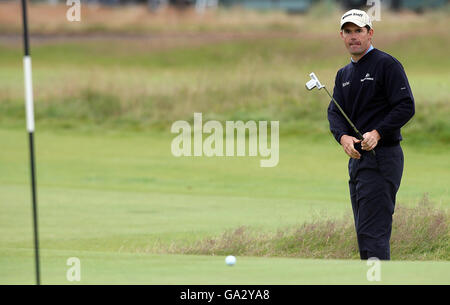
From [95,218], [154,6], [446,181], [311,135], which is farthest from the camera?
[154,6]

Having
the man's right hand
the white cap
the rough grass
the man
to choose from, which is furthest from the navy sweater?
the rough grass

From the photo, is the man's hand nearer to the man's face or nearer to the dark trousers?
the dark trousers

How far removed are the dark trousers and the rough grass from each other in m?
2.34

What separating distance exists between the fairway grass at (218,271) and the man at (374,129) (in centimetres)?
94

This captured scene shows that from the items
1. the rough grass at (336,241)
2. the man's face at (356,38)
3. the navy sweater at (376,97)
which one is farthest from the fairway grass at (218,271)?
the rough grass at (336,241)

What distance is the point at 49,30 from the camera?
2062 inches

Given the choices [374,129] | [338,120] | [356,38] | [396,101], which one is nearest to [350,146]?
[374,129]

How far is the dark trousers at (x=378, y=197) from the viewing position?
723 cm

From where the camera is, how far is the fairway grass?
5.75 metres

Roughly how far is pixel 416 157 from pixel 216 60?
24.1 m

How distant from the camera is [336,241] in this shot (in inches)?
389

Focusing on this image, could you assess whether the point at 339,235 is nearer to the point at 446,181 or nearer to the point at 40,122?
the point at 446,181

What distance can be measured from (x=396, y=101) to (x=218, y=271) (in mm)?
2140
